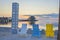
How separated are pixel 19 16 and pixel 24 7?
10cm

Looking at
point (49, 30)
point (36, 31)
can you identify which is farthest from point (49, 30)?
point (36, 31)

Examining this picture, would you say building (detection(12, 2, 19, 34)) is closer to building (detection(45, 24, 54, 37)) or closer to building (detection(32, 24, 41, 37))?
building (detection(32, 24, 41, 37))

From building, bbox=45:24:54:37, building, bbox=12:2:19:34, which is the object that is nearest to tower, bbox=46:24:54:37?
building, bbox=45:24:54:37

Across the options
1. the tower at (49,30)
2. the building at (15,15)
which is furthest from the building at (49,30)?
the building at (15,15)

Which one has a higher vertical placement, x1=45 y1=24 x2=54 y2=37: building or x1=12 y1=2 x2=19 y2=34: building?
x1=12 y1=2 x2=19 y2=34: building

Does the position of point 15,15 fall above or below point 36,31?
above

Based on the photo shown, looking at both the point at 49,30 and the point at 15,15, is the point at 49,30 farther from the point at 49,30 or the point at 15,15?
the point at 15,15

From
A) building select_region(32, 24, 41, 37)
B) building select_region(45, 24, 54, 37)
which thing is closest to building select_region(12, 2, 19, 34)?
building select_region(32, 24, 41, 37)

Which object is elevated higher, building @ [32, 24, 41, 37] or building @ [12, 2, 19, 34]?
building @ [12, 2, 19, 34]

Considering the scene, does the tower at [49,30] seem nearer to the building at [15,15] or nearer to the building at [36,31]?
the building at [36,31]

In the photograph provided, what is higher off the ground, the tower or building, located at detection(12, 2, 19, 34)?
building, located at detection(12, 2, 19, 34)

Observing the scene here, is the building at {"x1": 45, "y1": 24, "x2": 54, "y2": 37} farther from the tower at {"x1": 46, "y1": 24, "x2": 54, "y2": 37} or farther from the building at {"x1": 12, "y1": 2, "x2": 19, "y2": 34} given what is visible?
the building at {"x1": 12, "y1": 2, "x2": 19, "y2": 34}

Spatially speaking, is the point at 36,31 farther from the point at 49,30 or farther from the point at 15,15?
the point at 15,15

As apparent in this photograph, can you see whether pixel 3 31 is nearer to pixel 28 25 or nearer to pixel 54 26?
pixel 28 25
